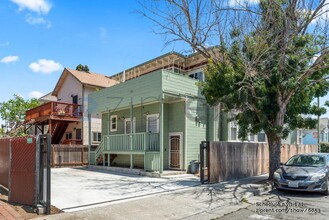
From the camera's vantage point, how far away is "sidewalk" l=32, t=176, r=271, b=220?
7.33m

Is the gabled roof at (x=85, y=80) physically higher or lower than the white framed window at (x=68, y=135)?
higher

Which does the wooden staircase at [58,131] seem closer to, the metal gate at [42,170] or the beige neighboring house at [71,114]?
the beige neighboring house at [71,114]

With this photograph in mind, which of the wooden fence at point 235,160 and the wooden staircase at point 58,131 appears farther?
the wooden staircase at point 58,131

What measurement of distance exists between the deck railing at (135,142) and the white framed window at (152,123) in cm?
139

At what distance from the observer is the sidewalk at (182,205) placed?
733 cm

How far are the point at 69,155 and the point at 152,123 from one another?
769cm

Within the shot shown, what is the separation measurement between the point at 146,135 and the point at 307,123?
780 centimetres

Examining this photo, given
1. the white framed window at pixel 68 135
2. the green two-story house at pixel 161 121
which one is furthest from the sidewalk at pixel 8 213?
the white framed window at pixel 68 135

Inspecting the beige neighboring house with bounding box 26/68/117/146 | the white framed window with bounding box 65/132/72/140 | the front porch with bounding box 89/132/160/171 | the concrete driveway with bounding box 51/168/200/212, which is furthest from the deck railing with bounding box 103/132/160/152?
the white framed window with bounding box 65/132/72/140

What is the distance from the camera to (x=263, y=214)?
7539mm

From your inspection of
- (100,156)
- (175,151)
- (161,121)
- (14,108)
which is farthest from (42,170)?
(14,108)

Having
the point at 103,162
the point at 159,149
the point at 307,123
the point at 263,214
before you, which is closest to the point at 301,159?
the point at 307,123

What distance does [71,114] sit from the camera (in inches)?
977

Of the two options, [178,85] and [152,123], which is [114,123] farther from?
[178,85]
